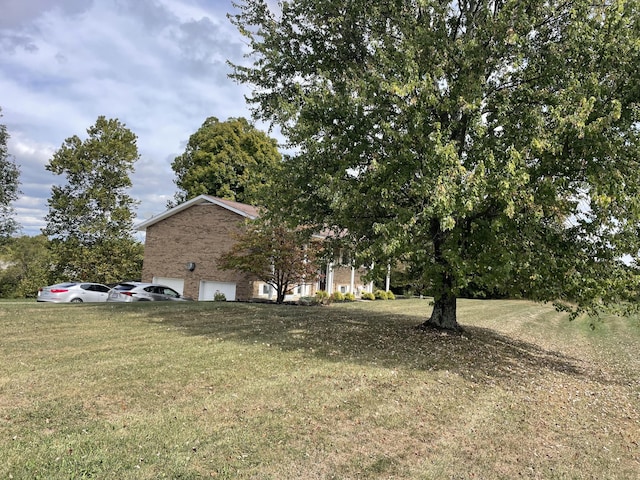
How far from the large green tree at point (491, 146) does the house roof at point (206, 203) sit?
562 inches

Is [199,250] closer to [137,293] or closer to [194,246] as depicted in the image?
Result: [194,246]

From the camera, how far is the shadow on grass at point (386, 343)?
9578mm

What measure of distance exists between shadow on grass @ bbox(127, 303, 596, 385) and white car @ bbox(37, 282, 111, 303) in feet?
28.6

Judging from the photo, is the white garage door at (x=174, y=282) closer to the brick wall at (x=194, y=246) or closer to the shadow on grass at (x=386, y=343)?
the brick wall at (x=194, y=246)

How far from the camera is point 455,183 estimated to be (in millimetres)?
8430

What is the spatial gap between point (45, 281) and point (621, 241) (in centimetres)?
3428

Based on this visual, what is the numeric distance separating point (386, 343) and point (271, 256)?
37.6 feet

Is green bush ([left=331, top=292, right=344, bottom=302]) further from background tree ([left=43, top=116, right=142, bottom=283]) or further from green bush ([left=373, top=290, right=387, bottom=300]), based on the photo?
background tree ([left=43, top=116, right=142, bottom=283])

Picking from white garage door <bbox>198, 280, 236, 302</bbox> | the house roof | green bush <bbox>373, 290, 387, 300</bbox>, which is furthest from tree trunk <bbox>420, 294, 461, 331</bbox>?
green bush <bbox>373, 290, 387, 300</bbox>

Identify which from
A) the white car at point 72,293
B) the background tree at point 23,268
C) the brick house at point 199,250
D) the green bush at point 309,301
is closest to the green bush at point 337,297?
the brick house at point 199,250

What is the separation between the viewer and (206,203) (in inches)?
1073

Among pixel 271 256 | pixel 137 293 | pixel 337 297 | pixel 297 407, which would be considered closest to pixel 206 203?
pixel 137 293

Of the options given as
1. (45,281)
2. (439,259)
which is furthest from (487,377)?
(45,281)

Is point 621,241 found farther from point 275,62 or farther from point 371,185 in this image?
point 275,62
